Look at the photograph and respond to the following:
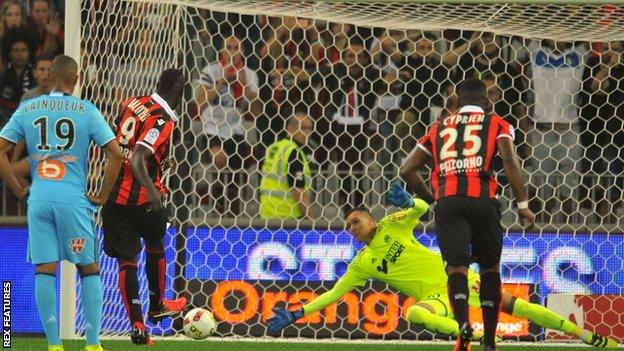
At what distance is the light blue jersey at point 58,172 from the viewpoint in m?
8.14

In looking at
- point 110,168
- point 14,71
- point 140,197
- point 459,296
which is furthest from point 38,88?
→ point 459,296

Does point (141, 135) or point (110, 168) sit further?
point (141, 135)

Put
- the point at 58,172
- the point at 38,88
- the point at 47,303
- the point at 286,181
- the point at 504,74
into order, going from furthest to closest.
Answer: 1. the point at 38,88
2. the point at 504,74
3. the point at 286,181
4. the point at 47,303
5. the point at 58,172

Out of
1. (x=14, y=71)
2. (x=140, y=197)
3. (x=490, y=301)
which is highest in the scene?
(x=14, y=71)

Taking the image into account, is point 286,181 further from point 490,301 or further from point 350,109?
point 490,301

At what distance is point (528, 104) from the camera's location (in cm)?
1180

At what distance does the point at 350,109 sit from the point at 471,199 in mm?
3791

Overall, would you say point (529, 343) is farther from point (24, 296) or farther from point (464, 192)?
point (24, 296)

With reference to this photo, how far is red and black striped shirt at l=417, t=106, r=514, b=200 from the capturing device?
327 inches

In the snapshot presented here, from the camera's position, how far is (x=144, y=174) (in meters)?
9.33

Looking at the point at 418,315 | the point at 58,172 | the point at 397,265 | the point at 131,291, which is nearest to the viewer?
the point at 58,172

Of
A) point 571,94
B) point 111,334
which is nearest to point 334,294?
point 111,334

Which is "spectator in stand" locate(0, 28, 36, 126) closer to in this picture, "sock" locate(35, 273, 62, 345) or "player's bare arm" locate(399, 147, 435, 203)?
"sock" locate(35, 273, 62, 345)

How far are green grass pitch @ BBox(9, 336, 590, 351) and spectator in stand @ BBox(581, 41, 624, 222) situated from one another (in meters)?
1.40
